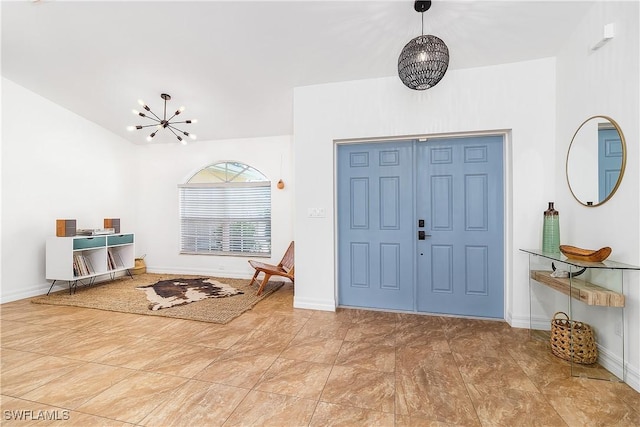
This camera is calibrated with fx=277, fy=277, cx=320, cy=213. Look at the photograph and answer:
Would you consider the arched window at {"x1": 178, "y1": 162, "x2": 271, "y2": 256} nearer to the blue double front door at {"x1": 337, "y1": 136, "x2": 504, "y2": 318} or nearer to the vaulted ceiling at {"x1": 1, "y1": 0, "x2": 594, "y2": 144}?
the vaulted ceiling at {"x1": 1, "y1": 0, "x2": 594, "y2": 144}

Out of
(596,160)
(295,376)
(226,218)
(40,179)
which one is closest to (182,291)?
(226,218)

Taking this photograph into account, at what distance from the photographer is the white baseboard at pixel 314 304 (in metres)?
3.36

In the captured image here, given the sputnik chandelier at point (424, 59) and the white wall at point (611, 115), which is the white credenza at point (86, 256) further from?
the white wall at point (611, 115)

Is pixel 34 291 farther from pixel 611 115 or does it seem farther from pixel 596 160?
pixel 611 115

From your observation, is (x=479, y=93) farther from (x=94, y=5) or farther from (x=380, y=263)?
(x=94, y=5)

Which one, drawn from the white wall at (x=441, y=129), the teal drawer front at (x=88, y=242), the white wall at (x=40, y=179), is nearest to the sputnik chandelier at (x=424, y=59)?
the white wall at (x=441, y=129)

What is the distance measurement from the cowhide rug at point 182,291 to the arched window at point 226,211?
79 centimetres

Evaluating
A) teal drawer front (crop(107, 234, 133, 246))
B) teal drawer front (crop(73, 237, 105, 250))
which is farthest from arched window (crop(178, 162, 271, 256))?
teal drawer front (crop(73, 237, 105, 250))

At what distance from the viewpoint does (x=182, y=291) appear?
13.7ft

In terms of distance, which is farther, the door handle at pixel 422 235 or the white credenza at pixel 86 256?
the white credenza at pixel 86 256

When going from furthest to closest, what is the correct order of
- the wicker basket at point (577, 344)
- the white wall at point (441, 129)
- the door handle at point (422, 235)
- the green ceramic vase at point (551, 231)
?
1. the door handle at point (422, 235)
2. the white wall at point (441, 129)
3. the green ceramic vase at point (551, 231)
4. the wicker basket at point (577, 344)

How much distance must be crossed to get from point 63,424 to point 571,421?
113 inches

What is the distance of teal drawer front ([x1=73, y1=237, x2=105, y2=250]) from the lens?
4.02 metres

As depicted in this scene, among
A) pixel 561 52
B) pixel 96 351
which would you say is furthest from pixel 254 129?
pixel 561 52
